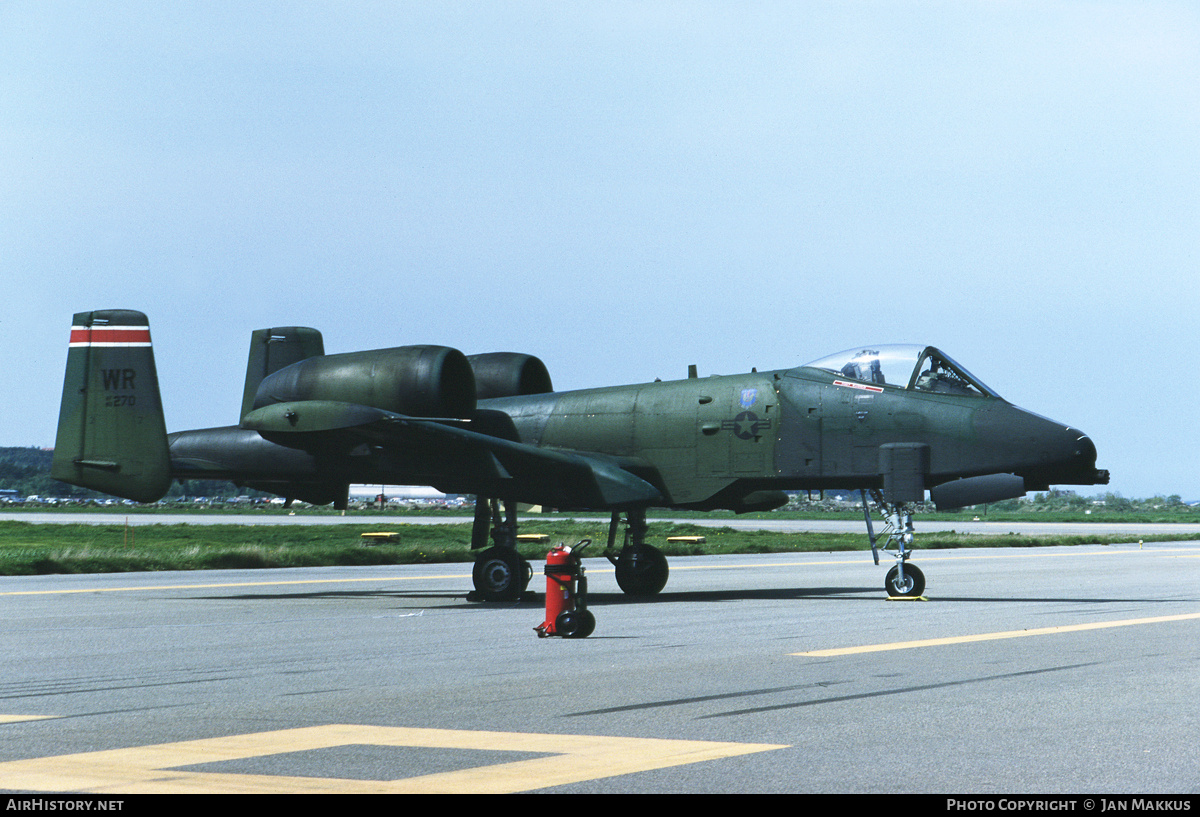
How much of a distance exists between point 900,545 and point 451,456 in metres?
6.67

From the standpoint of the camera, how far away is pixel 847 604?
64.4 ft

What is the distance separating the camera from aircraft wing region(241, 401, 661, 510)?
19.0 meters

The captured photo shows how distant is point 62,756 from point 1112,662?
8776 mm

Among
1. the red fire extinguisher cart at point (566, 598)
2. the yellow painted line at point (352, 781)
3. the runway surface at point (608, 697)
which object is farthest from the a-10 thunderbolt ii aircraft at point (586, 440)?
the yellow painted line at point (352, 781)

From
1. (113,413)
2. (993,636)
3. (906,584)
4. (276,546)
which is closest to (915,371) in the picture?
(906,584)

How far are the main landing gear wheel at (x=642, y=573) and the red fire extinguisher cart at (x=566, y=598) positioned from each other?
7608 mm

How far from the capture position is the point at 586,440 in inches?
886

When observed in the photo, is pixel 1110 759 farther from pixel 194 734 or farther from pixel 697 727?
pixel 194 734

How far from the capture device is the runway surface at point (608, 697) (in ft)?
22.8

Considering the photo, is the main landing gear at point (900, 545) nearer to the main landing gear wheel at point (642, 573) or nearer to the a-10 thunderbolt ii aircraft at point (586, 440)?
the a-10 thunderbolt ii aircraft at point (586, 440)

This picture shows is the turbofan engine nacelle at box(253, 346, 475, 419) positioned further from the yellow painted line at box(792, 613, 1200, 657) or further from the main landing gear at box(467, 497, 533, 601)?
the yellow painted line at box(792, 613, 1200, 657)

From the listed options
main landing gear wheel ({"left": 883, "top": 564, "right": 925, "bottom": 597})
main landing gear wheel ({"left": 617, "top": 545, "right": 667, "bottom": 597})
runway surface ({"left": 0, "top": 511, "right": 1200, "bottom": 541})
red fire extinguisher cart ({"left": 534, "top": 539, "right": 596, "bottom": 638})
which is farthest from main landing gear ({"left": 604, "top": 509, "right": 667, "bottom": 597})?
runway surface ({"left": 0, "top": 511, "right": 1200, "bottom": 541})
